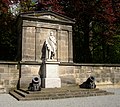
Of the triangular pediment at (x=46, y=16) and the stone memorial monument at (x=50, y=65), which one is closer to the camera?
the stone memorial monument at (x=50, y=65)

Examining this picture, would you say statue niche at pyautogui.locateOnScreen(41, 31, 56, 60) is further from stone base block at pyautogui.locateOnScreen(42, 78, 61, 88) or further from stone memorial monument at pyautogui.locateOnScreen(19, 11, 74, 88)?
stone base block at pyautogui.locateOnScreen(42, 78, 61, 88)

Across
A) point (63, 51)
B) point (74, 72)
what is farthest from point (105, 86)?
point (63, 51)

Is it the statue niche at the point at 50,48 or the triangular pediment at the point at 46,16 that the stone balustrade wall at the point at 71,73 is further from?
the triangular pediment at the point at 46,16

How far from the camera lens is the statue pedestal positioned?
14.1m

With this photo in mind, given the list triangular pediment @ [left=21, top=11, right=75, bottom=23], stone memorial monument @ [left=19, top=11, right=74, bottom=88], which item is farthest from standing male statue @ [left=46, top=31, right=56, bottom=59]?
triangular pediment @ [left=21, top=11, right=75, bottom=23]

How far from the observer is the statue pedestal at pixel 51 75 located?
14.1 m

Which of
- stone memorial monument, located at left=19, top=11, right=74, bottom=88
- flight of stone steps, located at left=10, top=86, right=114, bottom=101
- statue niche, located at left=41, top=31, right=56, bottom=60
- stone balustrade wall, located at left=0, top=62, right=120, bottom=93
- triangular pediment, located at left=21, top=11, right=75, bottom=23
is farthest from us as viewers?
triangular pediment, located at left=21, top=11, right=75, bottom=23

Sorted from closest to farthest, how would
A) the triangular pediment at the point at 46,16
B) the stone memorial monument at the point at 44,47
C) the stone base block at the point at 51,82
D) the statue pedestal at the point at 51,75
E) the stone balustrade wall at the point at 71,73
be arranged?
1. the stone base block at the point at 51,82
2. the statue pedestal at the point at 51,75
3. the stone balustrade wall at the point at 71,73
4. the stone memorial monument at the point at 44,47
5. the triangular pediment at the point at 46,16

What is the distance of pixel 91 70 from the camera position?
55.9 feet

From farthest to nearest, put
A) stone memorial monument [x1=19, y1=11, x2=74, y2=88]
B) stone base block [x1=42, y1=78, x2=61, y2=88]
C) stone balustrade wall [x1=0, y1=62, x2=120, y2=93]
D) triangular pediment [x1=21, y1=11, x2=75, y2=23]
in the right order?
1. triangular pediment [x1=21, y1=11, x2=75, y2=23]
2. stone memorial monument [x1=19, y1=11, x2=74, y2=88]
3. stone balustrade wall [x1=0, y1=62, x2=120, y2=93]
4. stone base block [x1=42, y1=78, x2=61, y2=88]

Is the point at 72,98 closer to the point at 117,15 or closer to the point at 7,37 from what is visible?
the point at 117,15

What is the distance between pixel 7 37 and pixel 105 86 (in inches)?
458

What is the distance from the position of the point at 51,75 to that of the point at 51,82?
18.0 inches

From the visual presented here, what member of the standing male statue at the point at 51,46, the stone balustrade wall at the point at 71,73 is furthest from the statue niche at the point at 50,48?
the stone balustrade wall at the point at 71,73
